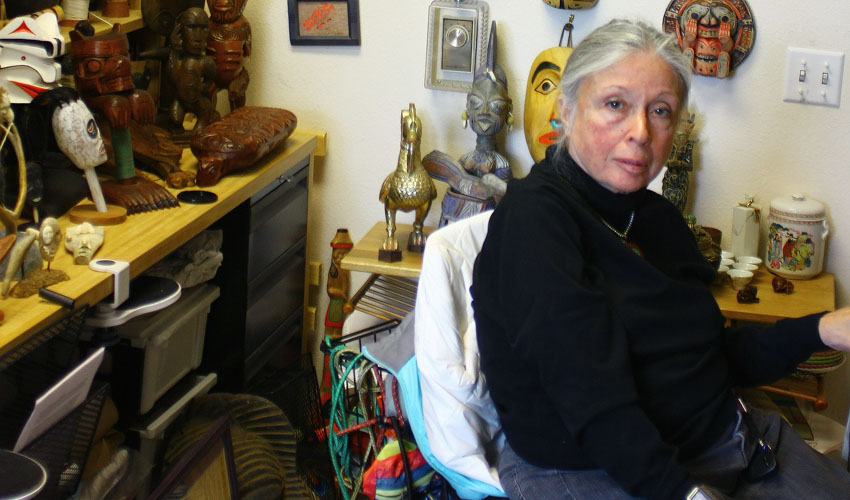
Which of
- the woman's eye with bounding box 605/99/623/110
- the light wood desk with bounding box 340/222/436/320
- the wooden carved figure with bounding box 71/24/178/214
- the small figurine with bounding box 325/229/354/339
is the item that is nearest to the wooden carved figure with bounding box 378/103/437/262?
the light wood desk with bounding box 340/222/436/320

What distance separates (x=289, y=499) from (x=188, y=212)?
70 cm

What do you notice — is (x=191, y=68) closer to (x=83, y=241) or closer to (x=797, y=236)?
(x=83, y=241)

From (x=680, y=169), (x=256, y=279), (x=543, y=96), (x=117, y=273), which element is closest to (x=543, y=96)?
(x=543, y=96)

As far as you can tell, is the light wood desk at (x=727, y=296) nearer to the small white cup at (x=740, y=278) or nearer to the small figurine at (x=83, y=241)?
the small white cup at (x=740, y=278)

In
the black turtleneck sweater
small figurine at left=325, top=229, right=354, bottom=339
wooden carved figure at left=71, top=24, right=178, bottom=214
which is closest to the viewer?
the black turtleneck sweater

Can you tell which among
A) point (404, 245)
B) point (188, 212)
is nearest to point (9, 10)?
point (188, 212)

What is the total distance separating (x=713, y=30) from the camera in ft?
6.76

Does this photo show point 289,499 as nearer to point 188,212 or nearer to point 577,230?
point 188,212

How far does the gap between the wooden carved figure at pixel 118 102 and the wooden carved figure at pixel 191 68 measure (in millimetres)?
291

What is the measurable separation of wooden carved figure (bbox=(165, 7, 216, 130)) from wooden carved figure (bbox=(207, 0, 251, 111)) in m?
0.03

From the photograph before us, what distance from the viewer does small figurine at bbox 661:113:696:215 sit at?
2.07 m

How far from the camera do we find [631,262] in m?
1.37

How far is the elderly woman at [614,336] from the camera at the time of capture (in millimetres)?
1246

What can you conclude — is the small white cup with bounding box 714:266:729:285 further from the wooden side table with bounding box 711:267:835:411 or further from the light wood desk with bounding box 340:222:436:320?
the light wood desk with bounding box 340:222:436:320
